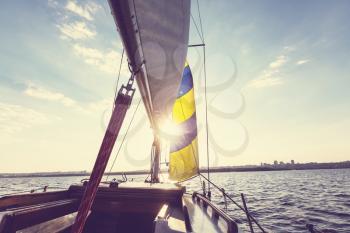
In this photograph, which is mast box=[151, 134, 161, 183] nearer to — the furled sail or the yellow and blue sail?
the yellow and blue sail

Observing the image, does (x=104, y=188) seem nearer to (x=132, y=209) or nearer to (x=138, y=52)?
(x=132, y=209)

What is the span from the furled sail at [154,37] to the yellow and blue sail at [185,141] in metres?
6.50

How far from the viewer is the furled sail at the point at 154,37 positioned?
6.12 feet

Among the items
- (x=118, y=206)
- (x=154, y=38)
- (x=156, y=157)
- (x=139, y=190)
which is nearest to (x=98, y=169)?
(x=154, y=38)

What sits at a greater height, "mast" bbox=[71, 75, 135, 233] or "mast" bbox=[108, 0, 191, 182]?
"mast" bbox=[108, 0, 191, 182]

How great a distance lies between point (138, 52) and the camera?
224 cm

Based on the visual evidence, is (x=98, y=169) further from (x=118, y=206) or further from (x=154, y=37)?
(x=118, y=206)

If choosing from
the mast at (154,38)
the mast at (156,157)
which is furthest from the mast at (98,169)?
the mast at (156,157)

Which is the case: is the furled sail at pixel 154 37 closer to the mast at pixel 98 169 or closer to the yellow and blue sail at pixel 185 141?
the mast at pixel 98 169

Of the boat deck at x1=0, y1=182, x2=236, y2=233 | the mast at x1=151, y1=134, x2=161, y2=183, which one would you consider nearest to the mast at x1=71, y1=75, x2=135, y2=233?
the boat deck at x1=0, y1=182, x2=236, y2=233

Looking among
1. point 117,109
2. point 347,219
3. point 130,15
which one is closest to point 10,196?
point 117,109

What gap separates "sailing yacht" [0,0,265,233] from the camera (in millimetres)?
1824

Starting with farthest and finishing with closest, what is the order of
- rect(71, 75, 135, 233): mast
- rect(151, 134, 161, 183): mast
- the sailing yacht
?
rect(151, 134, 161, 183): mast
the sailing yacht
rect(71, 75, 135, 233): mast

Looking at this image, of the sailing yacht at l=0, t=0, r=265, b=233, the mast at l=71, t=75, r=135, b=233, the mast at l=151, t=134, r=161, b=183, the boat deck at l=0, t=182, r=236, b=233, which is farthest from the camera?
the mast at l=151, t=134, r=161, b=183
